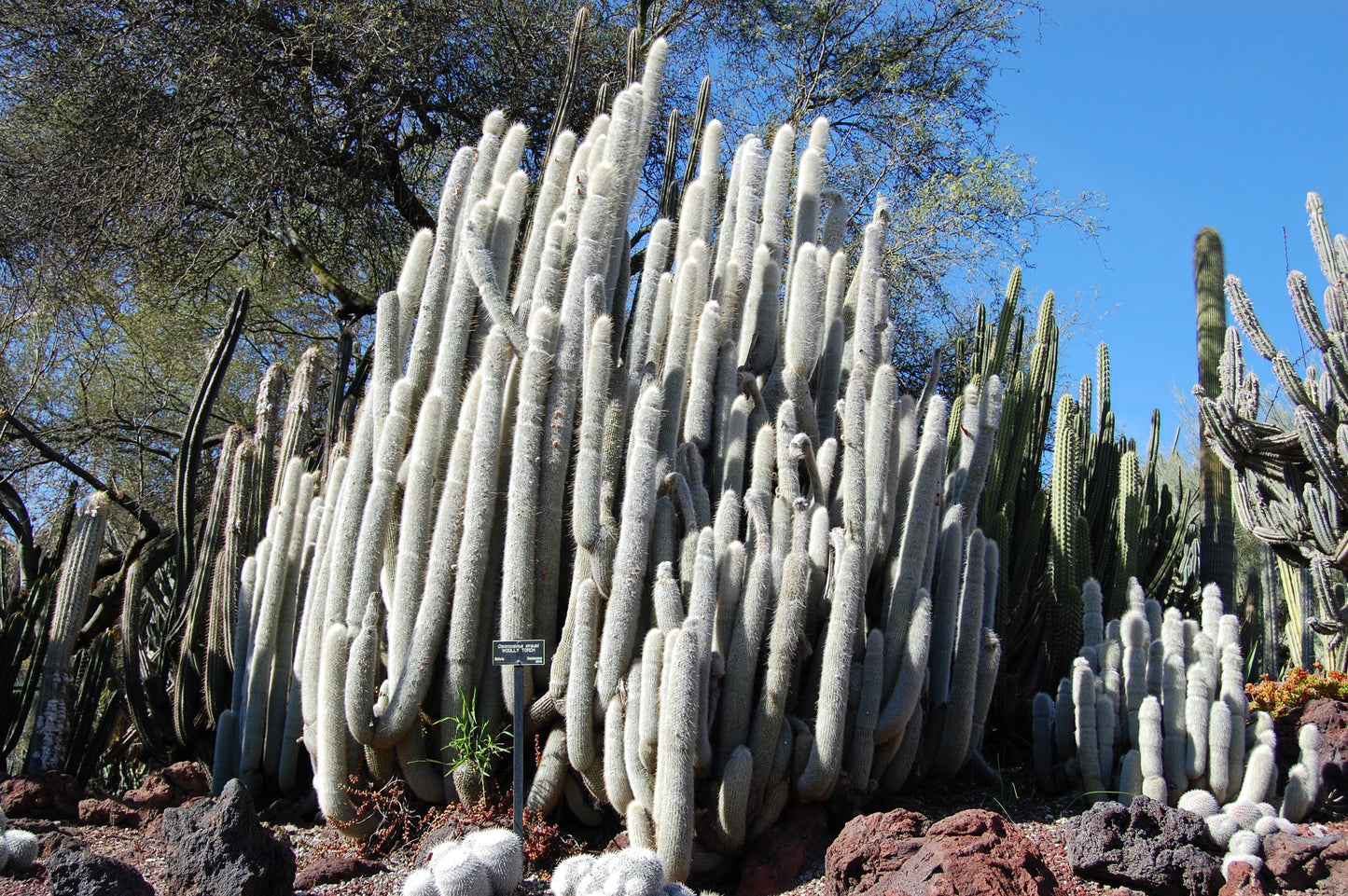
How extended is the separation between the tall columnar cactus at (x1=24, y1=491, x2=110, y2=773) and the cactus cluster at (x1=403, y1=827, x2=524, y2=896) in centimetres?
296

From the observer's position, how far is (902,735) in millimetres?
4793

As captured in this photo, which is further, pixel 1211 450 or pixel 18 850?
pixel 1211 450

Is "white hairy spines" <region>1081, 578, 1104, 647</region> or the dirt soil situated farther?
"white hairy spines" <region>1081, 578, 1104, 647</region>

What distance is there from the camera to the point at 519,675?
4.29m

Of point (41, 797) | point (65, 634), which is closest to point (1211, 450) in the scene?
point (65, 634)

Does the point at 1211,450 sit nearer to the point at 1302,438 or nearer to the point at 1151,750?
the point at 1302,438

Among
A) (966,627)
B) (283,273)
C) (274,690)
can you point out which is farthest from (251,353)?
(966,627)

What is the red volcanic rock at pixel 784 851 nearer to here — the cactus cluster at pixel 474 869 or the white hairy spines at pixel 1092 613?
the cactus cluster at pixel 474 869

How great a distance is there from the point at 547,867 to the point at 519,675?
2.90ft

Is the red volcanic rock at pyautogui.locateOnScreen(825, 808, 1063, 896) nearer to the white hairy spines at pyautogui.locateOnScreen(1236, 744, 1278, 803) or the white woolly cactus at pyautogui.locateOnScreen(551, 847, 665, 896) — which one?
the white woolly cactus at pyautogui.locateOnScreen(551, 847, 665, 896)

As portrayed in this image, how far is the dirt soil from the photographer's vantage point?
414 cm

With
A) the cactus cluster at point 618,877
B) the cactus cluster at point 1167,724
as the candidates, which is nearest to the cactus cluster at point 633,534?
the cactus cluster at point 618,877

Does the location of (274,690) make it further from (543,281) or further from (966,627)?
(966,627)

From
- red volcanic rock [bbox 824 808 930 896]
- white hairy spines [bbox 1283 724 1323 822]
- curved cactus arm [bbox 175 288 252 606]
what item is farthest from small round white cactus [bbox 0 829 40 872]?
white hairy spines [bbox 1283 724 1323 822]
